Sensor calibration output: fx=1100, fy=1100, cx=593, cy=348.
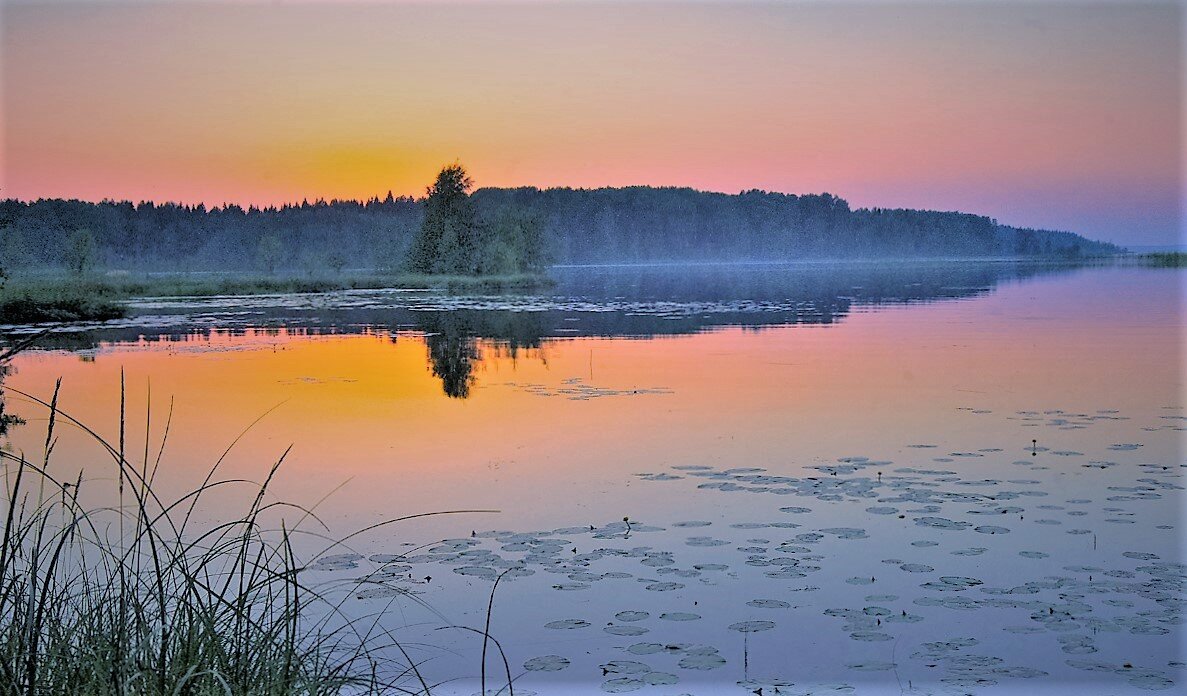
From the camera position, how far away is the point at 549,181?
4428cm

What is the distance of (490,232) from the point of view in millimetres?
40375

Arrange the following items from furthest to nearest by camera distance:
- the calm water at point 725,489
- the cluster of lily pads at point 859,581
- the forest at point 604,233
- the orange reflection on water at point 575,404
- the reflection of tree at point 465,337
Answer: the forest at point 604,233, the reflection of tree at point 465,337, the orange reflection on water at point 575,404, the calm water at point 725,489, the cluster of lily pads at point 859,581

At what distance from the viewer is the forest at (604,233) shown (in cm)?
2162

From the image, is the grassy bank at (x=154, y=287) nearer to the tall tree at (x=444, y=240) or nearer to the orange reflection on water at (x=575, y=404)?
the tall tree at (x=444, y=240)

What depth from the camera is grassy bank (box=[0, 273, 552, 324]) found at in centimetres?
1566

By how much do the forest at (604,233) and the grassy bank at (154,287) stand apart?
1.50 feet

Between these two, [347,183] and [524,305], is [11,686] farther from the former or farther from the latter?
[524,305]

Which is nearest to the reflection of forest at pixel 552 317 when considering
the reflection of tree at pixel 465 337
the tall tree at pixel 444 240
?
the reflection of tree at pixel 465 337

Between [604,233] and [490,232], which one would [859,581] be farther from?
[604,233]

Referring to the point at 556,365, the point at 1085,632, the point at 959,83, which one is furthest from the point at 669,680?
the point at 959,83

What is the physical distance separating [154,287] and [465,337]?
10.0 m

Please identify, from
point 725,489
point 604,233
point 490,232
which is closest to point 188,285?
point 490,232

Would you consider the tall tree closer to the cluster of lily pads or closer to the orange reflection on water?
the orange reflection on water

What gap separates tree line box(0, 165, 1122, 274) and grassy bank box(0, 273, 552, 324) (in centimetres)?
45
